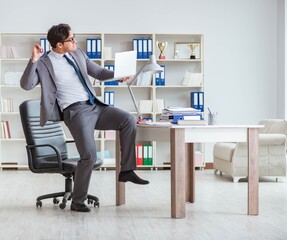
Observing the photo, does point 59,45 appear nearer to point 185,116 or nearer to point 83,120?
point 83,120

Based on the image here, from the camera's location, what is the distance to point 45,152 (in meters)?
5.53

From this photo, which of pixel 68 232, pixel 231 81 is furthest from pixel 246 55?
pixel 68 232

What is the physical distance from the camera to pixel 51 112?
5.00 meters

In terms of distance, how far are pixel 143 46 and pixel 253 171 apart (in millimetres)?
4750

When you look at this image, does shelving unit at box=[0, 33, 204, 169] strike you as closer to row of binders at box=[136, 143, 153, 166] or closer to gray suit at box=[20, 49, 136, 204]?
row of binders at box=[136, 143, 153, 166]

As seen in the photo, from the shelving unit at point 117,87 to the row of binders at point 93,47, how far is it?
0.07m

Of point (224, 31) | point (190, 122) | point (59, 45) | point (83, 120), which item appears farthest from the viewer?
point (224, 31)

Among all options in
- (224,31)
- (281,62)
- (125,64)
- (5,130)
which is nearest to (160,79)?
(224,31)

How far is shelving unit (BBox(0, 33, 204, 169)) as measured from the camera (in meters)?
9.32

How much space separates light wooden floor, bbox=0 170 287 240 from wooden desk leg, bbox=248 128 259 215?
0.09 metres

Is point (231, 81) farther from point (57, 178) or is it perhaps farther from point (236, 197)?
point (236, 197)

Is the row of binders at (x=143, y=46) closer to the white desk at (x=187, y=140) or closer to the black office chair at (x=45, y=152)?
the black office chair at (x=45, y=152)

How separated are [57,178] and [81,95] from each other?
128 inches

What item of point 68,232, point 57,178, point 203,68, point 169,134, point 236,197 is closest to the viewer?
point 68,232
